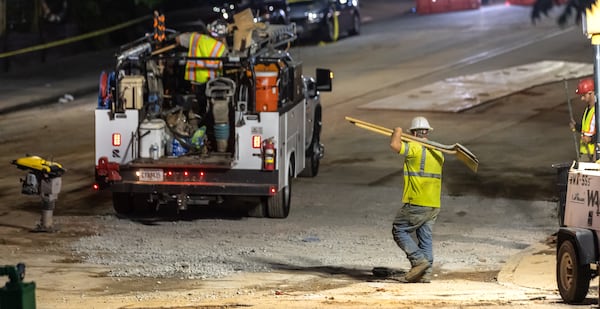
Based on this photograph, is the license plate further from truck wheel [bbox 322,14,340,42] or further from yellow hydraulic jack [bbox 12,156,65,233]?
truck wheel [bbox 322,14,340,42]

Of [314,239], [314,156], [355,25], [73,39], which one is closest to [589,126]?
[314,239]

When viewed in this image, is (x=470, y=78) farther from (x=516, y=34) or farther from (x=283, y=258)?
(x=283, y=258)

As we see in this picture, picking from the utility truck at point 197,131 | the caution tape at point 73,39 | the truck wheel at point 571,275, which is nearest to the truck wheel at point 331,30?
the caution tape at point 73,39

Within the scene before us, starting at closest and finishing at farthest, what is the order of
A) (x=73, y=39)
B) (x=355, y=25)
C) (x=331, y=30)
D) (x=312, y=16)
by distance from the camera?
1. (x=73, y=39)
2. (x=312, y=16)
3. (x=331, y=30)
4. (x=355, y=25)

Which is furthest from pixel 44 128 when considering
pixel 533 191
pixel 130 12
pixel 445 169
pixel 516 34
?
pixel 516 34

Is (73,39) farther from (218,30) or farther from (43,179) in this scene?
(43,179)

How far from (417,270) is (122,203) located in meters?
5.33

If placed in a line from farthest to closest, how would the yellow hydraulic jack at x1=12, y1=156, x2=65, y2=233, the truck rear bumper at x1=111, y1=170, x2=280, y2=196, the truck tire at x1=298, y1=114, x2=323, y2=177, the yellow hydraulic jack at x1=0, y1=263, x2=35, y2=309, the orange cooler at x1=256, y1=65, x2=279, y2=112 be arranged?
the truck tire at x1=298, y1=114, x2=323, y2=177
the orange cooler at x1=256, y1=65, x2=279, y2=112
the truck rear bumper at x1=111, y1=170, x2=280, y2=196
the yellow hydraulic jack at x1=12, y1=156, x2=65, y2=233
the yellow hydraulic jack at x1=0, y1=263, x2=35, y2=309

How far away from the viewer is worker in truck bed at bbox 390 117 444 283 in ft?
40.9

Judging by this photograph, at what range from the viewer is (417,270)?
1237 centimetres

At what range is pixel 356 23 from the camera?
1523 inches

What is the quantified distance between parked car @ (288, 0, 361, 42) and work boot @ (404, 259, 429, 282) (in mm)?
23071

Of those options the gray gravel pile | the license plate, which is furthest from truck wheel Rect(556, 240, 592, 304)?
the license plate

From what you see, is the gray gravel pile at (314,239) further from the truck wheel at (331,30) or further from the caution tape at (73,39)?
the truck wheel at (331,30)
